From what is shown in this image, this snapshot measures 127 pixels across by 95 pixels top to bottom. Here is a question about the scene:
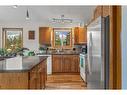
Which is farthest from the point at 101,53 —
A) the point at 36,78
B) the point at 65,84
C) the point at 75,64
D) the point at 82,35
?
the point at 82,35

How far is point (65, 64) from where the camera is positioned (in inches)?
352

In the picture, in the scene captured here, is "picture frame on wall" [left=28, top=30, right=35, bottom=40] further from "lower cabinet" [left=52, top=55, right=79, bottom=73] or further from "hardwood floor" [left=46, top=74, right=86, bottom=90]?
"hardwood floor" [left=46, top=74, right=86, bottom=90]

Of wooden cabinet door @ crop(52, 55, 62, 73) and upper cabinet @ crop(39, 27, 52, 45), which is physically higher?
upper cabinet @ crop(39, 27, 52, 45)

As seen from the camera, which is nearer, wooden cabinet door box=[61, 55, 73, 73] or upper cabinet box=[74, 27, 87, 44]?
wooden cabinet door box=[61, 55, 73, 73]

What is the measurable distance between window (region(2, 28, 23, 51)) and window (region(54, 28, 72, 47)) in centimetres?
145

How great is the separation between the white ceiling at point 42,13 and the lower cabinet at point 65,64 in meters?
1.52

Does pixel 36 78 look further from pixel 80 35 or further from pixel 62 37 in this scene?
pixel 62 37

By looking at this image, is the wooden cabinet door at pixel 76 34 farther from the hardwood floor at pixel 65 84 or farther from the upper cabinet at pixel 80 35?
the hardwood floor at pixel 65 84

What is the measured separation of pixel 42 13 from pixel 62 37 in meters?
2.02

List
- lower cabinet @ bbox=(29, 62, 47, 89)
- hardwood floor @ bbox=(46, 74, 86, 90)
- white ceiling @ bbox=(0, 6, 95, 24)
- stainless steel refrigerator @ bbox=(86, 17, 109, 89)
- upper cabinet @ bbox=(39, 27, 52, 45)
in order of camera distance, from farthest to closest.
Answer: upper cabinet @ bbox=(39, 27, 52, 45) → white ceiling @ bbox=(0, 6, 95, 24) → hardwood floor @ bbox=(46, 74, 86, 90) → lower cabinet @ bbox=(29, 62, 47, 89) → stainless steel refrigerator @ bbox=(86, 17, 109, 89)

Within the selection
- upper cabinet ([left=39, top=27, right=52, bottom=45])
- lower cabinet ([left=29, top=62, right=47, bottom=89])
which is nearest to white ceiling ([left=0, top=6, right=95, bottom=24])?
upper cabinet ([left=39, top=27, right=52, bottom=45])

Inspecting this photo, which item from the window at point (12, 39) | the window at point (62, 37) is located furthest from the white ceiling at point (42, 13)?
the window at point (62, 37)

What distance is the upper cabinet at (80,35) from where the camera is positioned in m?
9.20

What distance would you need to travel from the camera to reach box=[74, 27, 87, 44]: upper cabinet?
9.20 metres
